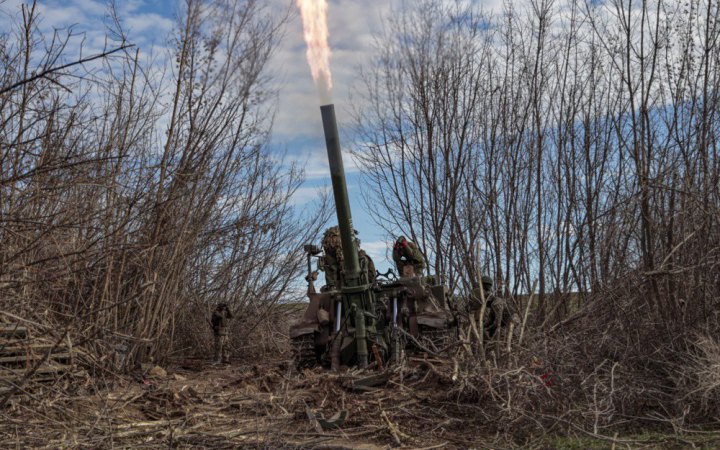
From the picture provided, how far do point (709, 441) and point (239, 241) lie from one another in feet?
37.5

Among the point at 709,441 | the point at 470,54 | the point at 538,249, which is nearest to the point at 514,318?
the point at 709,441

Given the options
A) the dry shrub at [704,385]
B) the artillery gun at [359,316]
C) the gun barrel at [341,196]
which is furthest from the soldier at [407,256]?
the dry shrub at [704,385]

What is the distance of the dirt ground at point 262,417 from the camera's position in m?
6.48

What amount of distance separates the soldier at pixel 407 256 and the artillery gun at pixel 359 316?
0.80 meters

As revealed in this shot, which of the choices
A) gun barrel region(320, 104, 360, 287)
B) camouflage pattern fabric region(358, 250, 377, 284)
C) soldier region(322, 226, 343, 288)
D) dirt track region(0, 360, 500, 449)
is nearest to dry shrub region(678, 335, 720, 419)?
dirt track region(0, 360, 500, 449)

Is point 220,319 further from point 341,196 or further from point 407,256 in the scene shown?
point 341,196

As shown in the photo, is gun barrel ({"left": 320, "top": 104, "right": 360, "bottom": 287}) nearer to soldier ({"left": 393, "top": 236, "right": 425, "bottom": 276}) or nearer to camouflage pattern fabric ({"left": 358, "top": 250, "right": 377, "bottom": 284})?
camouflage pattern fabric ({"left": 358, "top": 250, "right": 377, "bottom": 284})

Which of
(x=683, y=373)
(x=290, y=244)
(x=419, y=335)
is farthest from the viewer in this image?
(x=290, y=244)

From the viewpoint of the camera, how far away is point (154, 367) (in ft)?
39.2

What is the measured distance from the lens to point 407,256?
522 inches

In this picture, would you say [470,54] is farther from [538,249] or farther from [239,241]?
[239,241]

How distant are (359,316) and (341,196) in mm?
1771

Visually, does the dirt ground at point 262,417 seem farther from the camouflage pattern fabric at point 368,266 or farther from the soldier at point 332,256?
the soldier at point 332,256

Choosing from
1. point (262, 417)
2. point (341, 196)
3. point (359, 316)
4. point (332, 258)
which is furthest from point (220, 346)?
point (262, 417)
